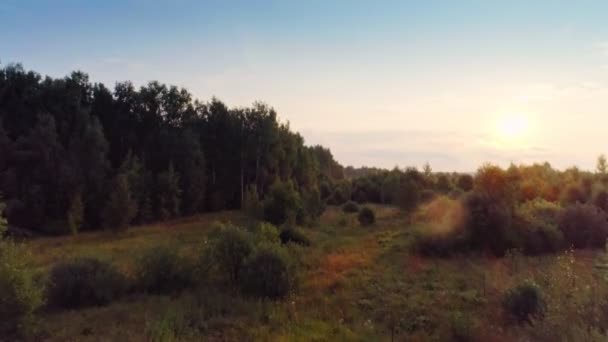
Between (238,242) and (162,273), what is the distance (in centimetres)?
248

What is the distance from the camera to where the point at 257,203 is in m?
31.0

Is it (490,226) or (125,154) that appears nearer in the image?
(490,226)

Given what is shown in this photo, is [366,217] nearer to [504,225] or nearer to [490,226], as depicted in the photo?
[490,226]

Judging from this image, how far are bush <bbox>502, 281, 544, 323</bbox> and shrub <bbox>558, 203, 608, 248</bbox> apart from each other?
14.4m

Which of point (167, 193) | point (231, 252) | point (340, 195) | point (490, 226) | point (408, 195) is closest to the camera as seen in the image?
point (231, 252)

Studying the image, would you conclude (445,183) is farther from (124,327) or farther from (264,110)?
(124,327)

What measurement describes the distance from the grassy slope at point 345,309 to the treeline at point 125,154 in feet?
47.6

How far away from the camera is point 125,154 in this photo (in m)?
43.1

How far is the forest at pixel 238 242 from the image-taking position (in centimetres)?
1030

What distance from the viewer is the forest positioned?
10297mm

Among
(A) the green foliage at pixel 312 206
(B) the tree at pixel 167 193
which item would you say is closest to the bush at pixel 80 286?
(A) the green foliage at pixel 312 206

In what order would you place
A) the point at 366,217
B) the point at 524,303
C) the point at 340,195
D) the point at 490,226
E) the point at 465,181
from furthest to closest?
the point at 340,195
the point at 465,181
the point at 366,217
the point at 490,226
the point at 524,303

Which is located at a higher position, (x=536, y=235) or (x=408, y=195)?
(x=408, y=195)

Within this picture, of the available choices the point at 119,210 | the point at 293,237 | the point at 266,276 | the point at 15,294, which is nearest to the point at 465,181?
the point at 293,237
